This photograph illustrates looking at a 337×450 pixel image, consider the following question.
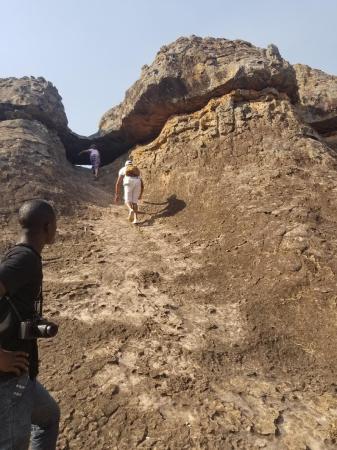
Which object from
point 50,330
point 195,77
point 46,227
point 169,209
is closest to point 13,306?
point 50,330

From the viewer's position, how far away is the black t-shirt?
2.46m

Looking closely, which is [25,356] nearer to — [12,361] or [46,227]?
[12,361]

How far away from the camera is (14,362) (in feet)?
8.07

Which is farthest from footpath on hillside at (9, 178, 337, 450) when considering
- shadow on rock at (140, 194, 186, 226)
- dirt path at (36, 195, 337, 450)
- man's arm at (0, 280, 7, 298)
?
shadow on rock at (140, 194, 186, 226)

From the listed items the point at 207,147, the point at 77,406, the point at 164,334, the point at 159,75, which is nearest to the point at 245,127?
the point at 207,147

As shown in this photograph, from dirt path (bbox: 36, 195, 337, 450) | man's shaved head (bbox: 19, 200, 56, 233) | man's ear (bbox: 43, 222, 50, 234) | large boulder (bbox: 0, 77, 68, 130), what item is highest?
large boulder (bbox: 0, 77, 68, 130)

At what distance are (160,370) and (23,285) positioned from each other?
259cm

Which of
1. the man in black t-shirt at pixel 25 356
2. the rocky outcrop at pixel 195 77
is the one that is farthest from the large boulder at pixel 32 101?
the man in black t-shirt at pixel 25 356

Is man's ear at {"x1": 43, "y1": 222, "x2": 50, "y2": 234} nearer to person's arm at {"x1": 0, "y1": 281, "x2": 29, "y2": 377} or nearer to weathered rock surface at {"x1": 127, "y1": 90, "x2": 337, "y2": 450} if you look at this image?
person's arm at {"x1": 0, "y1": 281, "x2": 29, "y2": 377}

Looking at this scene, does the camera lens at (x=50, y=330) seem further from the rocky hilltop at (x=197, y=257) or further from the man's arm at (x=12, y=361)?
the rocky hilltop at (x=197, y=257)

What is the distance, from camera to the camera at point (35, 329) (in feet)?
8.20

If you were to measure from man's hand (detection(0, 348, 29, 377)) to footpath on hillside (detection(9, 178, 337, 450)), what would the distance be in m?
1.54

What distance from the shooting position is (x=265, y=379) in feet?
15.3

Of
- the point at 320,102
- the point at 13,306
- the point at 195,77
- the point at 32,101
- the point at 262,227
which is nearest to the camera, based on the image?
the point at 13,306
